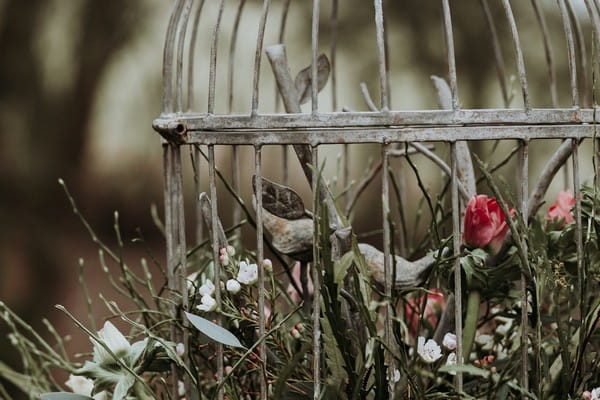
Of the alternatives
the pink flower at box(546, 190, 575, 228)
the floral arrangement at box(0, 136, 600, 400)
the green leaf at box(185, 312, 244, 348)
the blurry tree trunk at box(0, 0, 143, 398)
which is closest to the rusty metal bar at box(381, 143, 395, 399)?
the floral arrangement at box(0, 136, 600, 400)

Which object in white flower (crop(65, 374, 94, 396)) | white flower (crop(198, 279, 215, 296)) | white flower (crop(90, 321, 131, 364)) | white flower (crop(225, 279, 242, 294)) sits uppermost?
white flower (crop(225, 279, 242, 294))

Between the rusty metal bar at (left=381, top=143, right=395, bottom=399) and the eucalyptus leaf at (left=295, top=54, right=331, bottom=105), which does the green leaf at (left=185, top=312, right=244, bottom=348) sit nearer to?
the rusty metal bar at (left=381, top=143, right=395, bottom=399)

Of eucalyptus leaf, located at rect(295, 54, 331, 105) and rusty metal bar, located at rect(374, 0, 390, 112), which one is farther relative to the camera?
eucalyptus leaf, located at rect(295, 54, 331, 105)

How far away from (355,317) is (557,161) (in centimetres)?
19

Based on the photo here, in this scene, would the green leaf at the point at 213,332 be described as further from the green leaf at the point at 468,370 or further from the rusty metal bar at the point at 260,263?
the green leaf at the point at 468,370

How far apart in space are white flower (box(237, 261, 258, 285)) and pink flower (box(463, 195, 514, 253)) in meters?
0.16

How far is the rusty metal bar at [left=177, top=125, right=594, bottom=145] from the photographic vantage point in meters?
0.50

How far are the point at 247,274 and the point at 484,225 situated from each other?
181mm

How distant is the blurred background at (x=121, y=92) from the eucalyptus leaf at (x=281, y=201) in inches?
31.5

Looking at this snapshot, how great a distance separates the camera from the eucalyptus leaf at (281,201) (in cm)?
55

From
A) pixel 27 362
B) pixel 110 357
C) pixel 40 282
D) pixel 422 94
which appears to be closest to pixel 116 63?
pixel 40 282

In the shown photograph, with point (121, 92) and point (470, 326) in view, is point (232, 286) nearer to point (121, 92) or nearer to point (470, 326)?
point (470, 326)

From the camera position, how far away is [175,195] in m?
0.59

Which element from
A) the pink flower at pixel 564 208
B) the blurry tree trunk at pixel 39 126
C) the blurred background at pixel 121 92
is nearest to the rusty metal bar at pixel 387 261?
the pink flower at pixel 564 208
